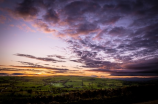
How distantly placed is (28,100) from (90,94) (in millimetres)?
6159

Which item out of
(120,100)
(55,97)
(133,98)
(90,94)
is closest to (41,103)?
(55,97)

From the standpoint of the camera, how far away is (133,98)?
8.03 m

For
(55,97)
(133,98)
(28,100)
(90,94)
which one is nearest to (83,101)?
(90,94)

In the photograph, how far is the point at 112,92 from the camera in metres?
9.88

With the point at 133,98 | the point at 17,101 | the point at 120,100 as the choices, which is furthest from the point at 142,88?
the point at 17,101

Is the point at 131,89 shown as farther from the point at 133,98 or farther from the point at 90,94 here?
the point at 90,94

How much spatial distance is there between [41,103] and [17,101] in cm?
253

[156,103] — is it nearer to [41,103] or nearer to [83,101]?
[83,101]

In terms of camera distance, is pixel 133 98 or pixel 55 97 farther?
pixel 55 97

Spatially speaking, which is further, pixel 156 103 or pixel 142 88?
pixel 142 88

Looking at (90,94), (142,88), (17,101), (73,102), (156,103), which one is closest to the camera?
(156,103)

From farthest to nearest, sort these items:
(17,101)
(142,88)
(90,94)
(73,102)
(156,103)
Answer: (142,88)
(90,94)
(17,101)
(73,102)
(156,103)

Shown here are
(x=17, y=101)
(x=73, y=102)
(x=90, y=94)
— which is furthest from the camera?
(x=90, y=94)

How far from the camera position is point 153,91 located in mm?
10055
